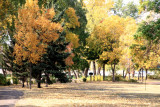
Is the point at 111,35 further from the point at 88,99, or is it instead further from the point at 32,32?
the point at 88,99

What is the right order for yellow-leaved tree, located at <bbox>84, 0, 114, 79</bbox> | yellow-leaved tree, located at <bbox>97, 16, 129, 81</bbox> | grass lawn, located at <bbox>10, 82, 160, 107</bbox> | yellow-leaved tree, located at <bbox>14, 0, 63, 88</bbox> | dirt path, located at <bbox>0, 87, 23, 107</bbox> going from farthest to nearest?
1. yellow-leaved tree, located at <bbox>84, 0, 114, 79</bbox>
2. yellow-leaved tree, located at <bbox>97, 16, 129, 81</bbox>
3. yellow-leaved tree, located at <bbox>14, 0, 63, 88</bbox>
4. grass lawn, located at <bbox>10, 82, 160, 107</bbox>
5. dirt path, located at <bbox>0, 87, 23, 107</bbox>

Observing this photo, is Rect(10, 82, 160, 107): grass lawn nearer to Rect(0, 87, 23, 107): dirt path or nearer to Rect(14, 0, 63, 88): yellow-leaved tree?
Rect(0, 87, 23, 107): dirt path

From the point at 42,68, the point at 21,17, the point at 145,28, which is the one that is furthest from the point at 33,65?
the point at 145,28

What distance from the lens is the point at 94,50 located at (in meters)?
44.4

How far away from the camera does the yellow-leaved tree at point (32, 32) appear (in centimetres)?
2347

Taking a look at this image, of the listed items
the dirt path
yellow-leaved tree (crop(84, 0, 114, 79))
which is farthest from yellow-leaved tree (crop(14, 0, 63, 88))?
yellow-leaved tree (crop(84, 0, 114, 79))

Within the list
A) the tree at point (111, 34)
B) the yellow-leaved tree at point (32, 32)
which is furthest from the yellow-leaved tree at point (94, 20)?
the yellow-leaved tree at point (32, 32)

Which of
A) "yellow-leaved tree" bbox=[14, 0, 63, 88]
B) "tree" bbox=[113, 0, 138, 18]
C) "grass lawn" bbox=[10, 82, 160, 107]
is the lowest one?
"grass lawn" bbox=[10, 82, 160, 107]

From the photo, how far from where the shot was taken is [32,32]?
23.9 metres

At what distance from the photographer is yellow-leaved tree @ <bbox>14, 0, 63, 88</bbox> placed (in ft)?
77.0

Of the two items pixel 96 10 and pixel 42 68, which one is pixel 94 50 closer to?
pixel 96 10

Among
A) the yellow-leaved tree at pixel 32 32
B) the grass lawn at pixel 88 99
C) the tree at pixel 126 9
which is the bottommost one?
the grass lawn at pixel 88 99

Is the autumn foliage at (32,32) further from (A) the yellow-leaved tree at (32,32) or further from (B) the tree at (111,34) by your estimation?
(B) the tree at (111,34)

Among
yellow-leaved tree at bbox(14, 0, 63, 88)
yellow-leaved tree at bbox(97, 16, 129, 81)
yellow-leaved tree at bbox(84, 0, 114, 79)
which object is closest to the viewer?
yellow-leaved tree at bbox(14, 0, 63, 88)
